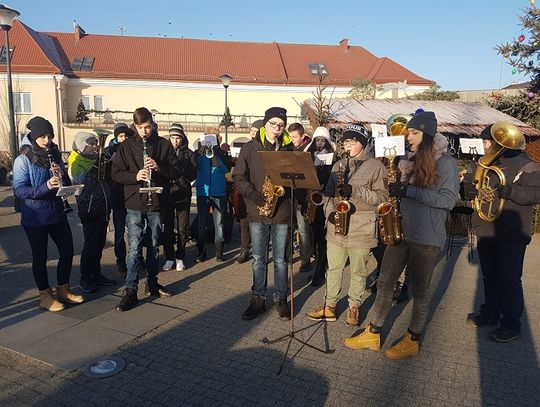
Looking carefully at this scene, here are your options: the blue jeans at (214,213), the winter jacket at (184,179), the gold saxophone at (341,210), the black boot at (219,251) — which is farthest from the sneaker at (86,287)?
the gold saxophone at (341,210)

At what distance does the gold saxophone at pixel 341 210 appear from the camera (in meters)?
4.13

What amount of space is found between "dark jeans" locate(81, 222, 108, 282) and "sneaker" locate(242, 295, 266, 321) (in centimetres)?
222

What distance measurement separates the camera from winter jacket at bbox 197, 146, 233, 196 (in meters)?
6.84

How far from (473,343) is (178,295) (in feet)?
11.1

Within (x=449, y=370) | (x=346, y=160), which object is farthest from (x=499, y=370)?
(x=346, y=160)

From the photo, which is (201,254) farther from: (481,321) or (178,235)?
(481,321)

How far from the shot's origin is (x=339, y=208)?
4.16m

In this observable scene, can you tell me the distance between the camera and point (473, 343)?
4.19 meters

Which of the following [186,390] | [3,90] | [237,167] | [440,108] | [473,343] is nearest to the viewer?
[186,390]

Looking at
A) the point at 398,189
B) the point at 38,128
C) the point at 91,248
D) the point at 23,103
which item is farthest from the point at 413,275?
the point at 23,103

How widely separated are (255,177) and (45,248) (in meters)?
2.49

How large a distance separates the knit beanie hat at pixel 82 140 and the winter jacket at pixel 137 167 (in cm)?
81

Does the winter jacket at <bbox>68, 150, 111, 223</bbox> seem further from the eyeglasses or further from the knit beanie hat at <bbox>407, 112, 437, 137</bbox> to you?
the knit beanie hat at <bbox>407, 112, 437, 137</bbox>

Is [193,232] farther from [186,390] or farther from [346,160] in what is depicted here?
[186,390]
